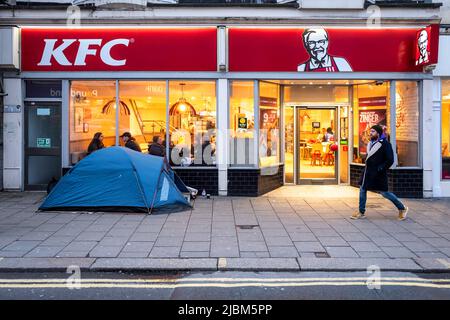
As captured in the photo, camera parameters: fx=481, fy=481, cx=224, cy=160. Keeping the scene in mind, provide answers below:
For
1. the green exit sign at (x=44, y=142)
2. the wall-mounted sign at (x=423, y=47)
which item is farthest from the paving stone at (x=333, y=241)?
the green exit sign at (x=44, y=142)

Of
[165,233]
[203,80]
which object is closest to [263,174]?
[203,80]

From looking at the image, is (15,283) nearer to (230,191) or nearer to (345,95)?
(230,191)

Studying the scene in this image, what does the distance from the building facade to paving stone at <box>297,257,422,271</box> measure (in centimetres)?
602

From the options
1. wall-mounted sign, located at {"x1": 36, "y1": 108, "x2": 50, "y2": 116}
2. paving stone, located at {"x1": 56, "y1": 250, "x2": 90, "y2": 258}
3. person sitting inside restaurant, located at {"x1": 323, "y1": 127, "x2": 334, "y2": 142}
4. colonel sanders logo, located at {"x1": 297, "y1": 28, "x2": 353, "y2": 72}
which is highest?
colonel sanders logo, located at {"x1": 297, "y1": 28, "x2": 353, "y2": 72}

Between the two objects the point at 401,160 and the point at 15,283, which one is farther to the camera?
the point at 401,160

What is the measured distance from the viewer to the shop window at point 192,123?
42.6 ft

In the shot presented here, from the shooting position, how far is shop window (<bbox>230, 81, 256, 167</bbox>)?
1292cm

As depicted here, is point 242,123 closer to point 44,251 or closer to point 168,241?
point 168,241

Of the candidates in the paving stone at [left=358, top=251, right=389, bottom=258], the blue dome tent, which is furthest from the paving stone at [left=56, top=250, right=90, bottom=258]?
the paving stone at [left=358, top=251, right=389, bottom=258]

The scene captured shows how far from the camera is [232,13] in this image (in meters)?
12.6

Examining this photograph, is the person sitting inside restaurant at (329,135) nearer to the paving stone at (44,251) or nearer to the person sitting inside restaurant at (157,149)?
the person sitting inside restaurant at (157,149)

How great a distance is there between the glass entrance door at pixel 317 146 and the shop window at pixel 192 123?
10.3 feet

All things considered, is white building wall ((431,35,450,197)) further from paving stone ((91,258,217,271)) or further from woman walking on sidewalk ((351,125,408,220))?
paving stone ((91,258,217,271))
